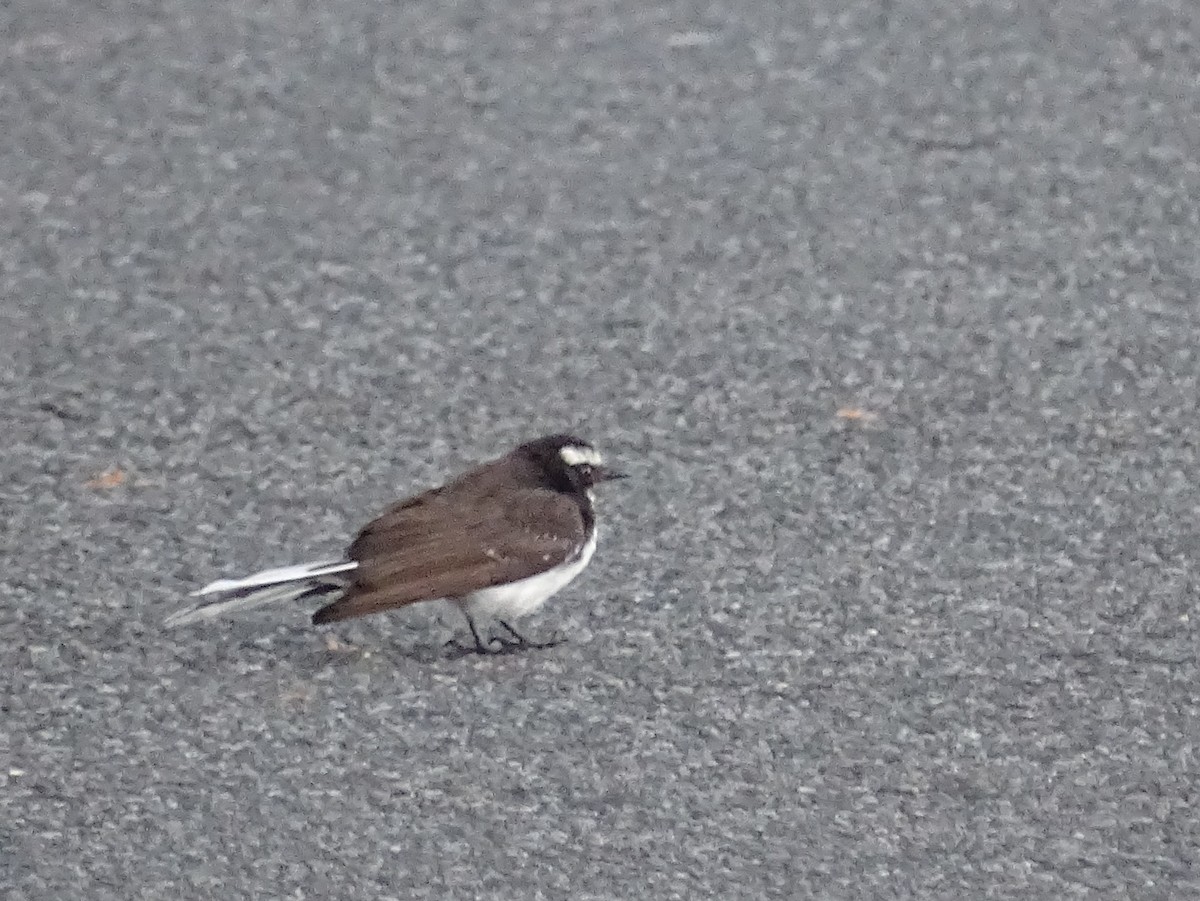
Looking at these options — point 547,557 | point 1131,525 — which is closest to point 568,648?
point 547,557

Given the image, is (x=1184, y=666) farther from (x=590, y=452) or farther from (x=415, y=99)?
(x=415, y=99)

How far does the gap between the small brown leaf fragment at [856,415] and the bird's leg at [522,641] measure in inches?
79.9

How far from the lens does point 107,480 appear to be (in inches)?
354

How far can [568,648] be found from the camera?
7.71 metres

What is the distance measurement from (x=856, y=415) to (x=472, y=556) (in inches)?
92.3

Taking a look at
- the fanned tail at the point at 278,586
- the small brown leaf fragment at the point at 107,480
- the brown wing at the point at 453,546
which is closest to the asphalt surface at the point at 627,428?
the small brown leaf fragment at the point at 107,480

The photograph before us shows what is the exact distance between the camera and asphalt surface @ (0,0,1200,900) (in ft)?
21.5

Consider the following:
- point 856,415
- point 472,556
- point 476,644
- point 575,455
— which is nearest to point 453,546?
point 472,556

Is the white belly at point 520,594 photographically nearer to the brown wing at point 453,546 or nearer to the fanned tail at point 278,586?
the brown wing at point 453,546

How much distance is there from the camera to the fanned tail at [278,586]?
7402 millimetres

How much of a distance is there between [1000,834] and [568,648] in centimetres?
174

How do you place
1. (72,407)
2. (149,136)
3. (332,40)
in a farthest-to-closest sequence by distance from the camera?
(332,40) < (149,136) < (72,407)

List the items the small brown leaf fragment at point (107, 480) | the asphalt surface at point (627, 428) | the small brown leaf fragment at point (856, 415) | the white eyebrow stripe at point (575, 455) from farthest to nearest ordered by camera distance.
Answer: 1. the small brown leaf fragment at point (856, 415)
2. the small brown leaf fragment at point (107, 480)
3. the white eyebrow stripe at point (575, 455)
4. the asphalt surface at point (627, 428)

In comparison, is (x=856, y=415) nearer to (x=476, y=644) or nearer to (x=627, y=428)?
(x=627, y=428)
